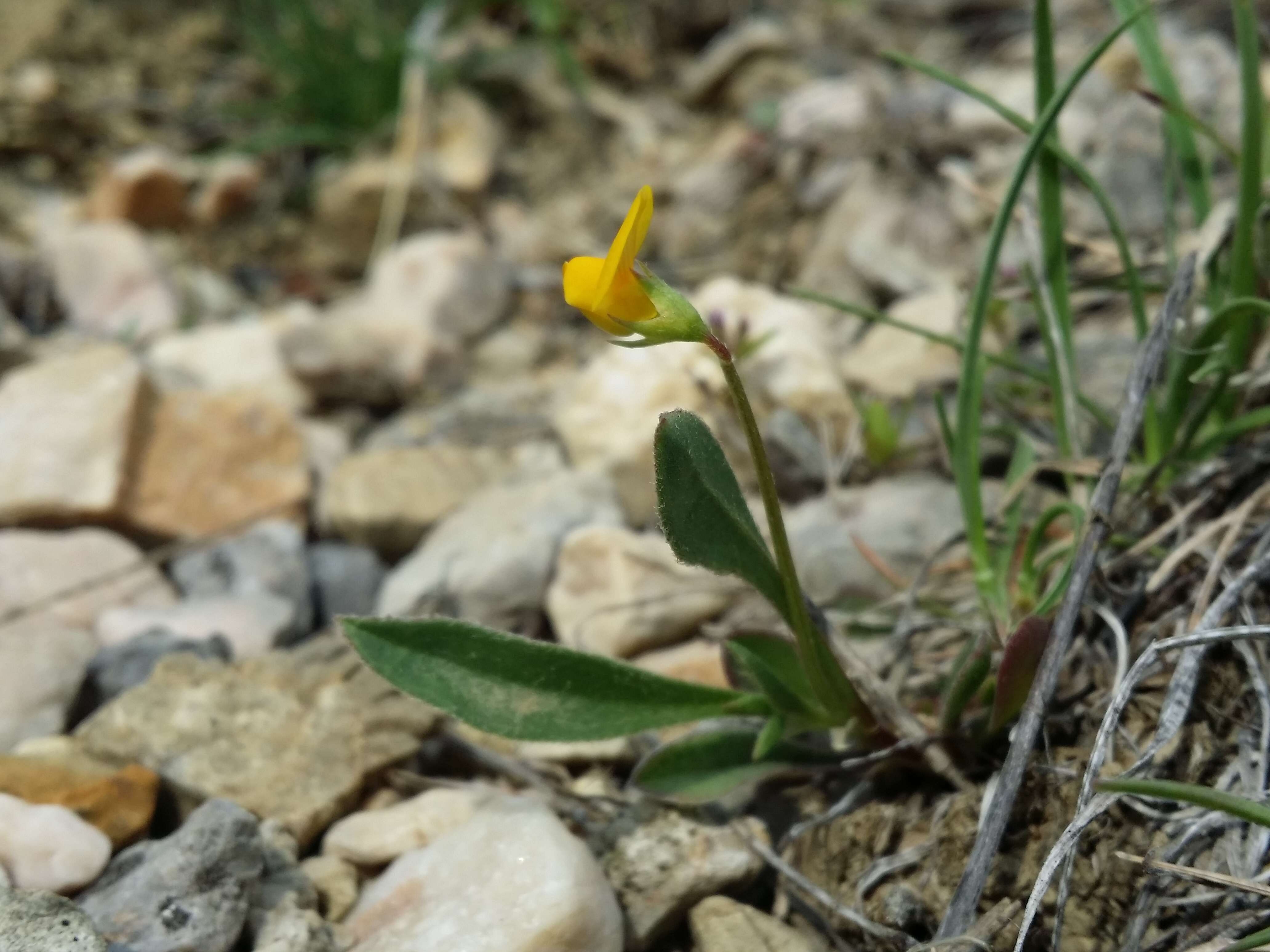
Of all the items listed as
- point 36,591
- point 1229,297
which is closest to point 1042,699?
point 1229,297

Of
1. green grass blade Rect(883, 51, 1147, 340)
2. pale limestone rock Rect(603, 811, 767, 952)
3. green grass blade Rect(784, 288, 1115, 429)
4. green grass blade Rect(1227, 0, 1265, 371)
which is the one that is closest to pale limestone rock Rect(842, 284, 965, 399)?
green grass blade Rect(784, 288, 1115, 429)

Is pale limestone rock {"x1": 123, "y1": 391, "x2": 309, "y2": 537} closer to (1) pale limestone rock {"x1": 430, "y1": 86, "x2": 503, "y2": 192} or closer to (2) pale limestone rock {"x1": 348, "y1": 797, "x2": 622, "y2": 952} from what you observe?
(2) pale limestone rock {"x1": 348, "y1": 797, "x2": 622, "y2": 952}

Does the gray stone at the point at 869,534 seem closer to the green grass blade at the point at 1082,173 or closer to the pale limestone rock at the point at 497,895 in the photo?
the green grass blade at the point at 1082,173

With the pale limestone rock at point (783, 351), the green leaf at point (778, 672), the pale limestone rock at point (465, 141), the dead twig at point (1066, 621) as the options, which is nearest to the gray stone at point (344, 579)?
the pale limestone rock at point (783, 351)

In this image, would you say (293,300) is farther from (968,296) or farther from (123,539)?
(968,296)

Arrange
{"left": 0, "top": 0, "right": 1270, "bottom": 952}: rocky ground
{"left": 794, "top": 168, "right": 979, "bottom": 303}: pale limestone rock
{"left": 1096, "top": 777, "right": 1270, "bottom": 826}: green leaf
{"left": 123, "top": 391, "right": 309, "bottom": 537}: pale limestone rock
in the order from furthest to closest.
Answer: {"left": 794, "top": 168, "right": 979, "bottom": 303}: pale limestone rock → {"left": 123, "top": 391, "right": 309, "bottom": 537}: pale limestone rock → {"left": 0, "top": 0, "right": 1270, "bottom": 952}: rocky ground → {"left": 1096, "top": 777, "right": 1270, "bottom": 826}: green leaf

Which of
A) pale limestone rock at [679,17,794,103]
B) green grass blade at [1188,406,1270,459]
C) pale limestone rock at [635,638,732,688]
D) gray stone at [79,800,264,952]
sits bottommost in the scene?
pale limestone rock at [635,638,732,688]
